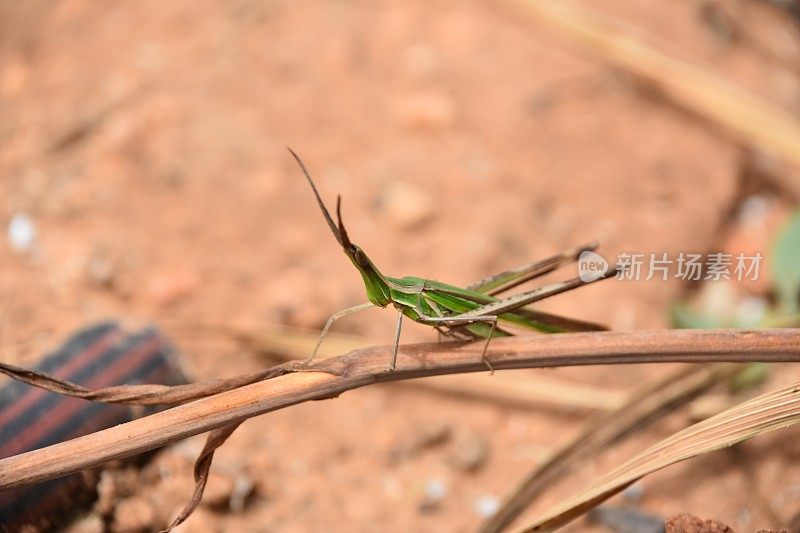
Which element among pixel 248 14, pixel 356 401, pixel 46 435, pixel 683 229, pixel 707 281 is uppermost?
pixel 248 14

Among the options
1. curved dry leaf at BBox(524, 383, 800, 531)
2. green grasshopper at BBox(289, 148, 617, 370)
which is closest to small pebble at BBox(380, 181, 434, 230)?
green grasshopper at BBox(289, 148, 617, 370)

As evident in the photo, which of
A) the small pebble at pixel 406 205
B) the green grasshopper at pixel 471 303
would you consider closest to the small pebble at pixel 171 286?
the small pebble at pixel 406 205

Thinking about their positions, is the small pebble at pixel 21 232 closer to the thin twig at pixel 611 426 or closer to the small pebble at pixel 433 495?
the small pebble at pixel 433 495

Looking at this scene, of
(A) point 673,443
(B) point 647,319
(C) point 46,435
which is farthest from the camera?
(B) point 647,319

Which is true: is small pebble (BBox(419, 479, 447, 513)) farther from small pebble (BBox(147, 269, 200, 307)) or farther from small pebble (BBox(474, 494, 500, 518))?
small pebble (BBox(147, 269, 200, 307))

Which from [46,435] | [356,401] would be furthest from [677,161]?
[46,435]

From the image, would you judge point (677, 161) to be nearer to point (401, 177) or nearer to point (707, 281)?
point (707, 281)
